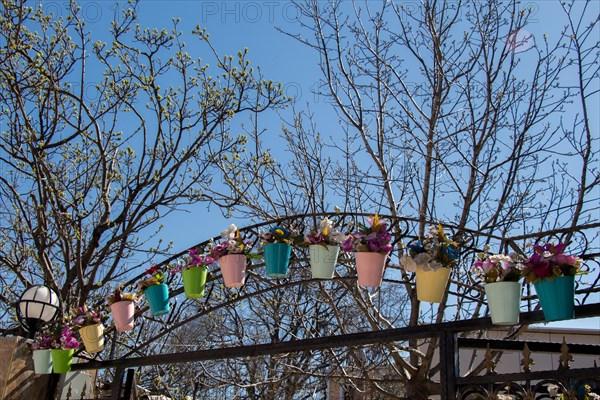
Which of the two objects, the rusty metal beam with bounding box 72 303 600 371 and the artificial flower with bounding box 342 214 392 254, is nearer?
the rusty metal beam with bounding box 72 303 600 371

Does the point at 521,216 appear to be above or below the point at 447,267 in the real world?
above

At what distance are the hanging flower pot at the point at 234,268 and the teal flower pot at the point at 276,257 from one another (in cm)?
22

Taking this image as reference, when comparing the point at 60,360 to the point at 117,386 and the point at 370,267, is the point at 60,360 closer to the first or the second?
the point at 117,386

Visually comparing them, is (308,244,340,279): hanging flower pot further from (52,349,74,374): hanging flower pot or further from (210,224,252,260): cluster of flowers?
(52,349,74,374): hanging flower pot

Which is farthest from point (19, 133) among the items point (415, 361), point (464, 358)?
point (464, 358)

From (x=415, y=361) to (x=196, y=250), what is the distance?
294cm

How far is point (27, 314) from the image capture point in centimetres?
451

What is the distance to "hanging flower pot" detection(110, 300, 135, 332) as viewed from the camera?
13.0ft

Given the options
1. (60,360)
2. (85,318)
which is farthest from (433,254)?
(60,360)

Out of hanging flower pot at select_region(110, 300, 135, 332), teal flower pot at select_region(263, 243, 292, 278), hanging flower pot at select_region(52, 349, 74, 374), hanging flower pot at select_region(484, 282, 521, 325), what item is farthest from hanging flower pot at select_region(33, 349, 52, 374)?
hanging flower pot at select_region(484, 282, 521, 325)

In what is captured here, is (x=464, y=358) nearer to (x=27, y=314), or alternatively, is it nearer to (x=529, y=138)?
(x=529, y=138)

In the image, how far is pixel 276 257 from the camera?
3.35 m

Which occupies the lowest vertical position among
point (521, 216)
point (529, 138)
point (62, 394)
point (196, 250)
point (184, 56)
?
point (62, 394)

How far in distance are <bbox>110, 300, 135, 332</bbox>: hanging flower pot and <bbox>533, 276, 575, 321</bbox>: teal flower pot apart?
8.36 ft
